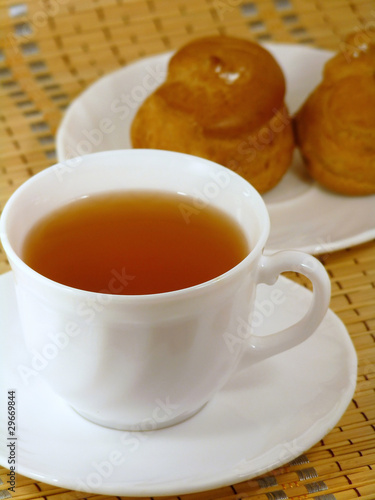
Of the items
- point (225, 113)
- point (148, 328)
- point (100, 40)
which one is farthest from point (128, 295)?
point (100, 40)

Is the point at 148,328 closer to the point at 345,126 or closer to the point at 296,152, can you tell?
the point at 345,126

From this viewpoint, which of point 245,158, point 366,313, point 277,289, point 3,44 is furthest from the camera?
point 3,44

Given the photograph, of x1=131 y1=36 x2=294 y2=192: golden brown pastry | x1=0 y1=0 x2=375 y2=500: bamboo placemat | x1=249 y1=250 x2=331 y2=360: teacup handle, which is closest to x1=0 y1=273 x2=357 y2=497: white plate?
x1=249 y1=250 x2=331 y2=360: teacup handle

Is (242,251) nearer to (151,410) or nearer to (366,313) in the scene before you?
(151,410)

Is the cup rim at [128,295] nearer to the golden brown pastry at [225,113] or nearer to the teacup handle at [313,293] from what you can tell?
the teacup handle at [313,293]

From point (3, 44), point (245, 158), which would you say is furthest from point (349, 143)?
point (3, 44)

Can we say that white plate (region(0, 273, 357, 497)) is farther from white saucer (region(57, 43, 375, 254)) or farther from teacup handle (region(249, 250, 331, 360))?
white saucer (region(57, 43, 375, 254))
